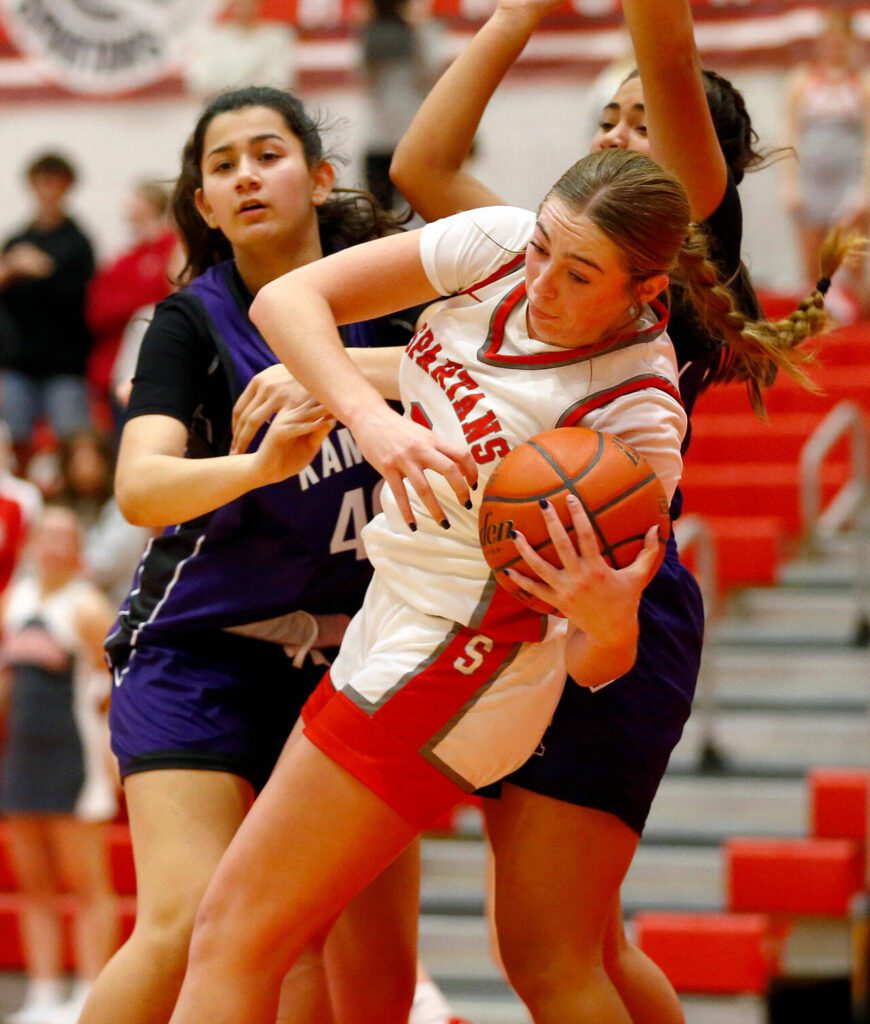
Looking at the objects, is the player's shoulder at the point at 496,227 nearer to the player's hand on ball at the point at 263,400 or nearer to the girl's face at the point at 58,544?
the player's hand on ball at the point at 263,400

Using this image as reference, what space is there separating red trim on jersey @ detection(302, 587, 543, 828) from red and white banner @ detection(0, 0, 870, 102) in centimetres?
857

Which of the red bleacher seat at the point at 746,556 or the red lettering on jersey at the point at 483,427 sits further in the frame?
the red bleacher seat at the point at 746,556

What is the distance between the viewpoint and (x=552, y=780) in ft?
9.53

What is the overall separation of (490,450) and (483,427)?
4 centimetres

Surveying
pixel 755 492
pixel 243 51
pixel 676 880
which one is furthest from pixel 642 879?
pixel 243 51

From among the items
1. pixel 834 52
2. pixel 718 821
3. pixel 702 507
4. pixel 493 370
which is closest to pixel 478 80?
pixel 493 370

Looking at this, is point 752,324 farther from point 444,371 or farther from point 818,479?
point 818,479

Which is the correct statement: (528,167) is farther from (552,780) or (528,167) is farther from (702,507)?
(552,780)

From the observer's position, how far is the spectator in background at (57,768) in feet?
21.3

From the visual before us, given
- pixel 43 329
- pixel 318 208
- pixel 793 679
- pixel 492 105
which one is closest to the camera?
pixel 318 208

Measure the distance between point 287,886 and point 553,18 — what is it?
929 cm

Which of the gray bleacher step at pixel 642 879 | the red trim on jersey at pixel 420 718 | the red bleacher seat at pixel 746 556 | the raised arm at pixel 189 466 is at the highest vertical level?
the raised arm at pixel 189 466

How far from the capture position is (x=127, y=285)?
9359 mm

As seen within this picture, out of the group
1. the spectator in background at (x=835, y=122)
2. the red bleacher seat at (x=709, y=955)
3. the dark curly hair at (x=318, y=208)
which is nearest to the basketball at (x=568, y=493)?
the dark curly hair at (x=318, y=208)
